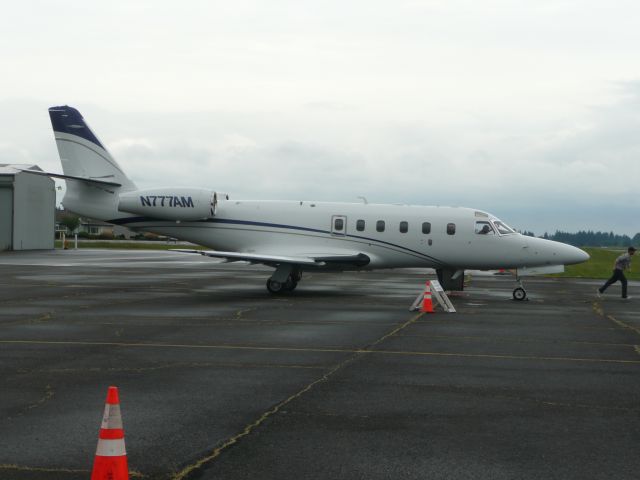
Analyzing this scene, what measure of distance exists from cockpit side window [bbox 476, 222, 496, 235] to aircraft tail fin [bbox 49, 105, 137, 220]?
1215 cm

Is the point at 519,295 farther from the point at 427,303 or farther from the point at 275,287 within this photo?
the point at 275,287

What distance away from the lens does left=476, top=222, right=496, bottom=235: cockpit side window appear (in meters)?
25.1

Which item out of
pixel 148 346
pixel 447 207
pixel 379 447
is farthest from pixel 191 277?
pixel 379 447

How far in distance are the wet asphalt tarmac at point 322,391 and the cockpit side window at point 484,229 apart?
552 cm

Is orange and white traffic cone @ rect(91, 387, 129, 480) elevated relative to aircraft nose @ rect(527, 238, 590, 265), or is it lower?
lower

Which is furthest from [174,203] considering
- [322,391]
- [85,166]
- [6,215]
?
[6,215]

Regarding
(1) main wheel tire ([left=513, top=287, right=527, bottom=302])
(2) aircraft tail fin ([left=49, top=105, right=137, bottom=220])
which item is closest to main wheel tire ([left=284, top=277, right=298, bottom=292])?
(2) aircraft tail fin ([left=49, top=105, right=137, bottom=220])

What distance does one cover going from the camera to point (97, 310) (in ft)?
63.4

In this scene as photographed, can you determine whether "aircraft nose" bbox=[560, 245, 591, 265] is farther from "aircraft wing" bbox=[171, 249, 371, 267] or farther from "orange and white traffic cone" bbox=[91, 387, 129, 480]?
"orange and white traffic cone" bbox=[91, 387, 129, 480]

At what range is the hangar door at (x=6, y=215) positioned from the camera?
58.0 meters

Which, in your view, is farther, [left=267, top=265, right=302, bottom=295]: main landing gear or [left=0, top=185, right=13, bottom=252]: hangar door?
[left=0, top=185, right=13, bottom=252]: hangar door

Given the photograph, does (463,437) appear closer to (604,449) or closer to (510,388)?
(604,449)

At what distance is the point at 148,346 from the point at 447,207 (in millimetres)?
15336

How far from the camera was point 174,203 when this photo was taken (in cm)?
2553
